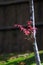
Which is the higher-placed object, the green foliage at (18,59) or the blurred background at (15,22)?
the blurred background at (15,22)

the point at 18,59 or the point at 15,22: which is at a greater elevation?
the point at 15,22

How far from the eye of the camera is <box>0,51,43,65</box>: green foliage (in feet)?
22.2

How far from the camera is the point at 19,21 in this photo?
8297mm

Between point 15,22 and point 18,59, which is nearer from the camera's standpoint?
point 18,59

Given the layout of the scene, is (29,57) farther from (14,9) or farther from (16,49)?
(14,9)

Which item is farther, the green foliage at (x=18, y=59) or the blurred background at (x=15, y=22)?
the blurred background at (x=15, y=22)

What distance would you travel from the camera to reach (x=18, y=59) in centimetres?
711

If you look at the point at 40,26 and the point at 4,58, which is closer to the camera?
the point at 4,58

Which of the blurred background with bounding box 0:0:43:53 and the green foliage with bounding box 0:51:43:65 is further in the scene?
the blurred background with bounding box 0:0:43:53

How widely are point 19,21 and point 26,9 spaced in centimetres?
39

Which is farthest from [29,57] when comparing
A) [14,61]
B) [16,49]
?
[16,49]

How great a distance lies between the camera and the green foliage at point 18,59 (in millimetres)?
6763

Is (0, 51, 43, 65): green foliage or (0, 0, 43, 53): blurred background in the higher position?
(0, 0, 43, 53): blurred background

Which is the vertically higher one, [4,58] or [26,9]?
[26,9]
